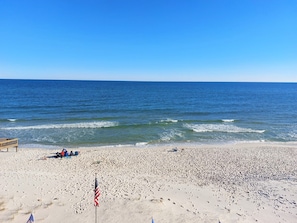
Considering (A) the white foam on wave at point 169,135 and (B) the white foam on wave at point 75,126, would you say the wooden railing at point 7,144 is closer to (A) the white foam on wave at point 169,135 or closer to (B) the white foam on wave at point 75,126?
(B) the white foam on wave at point 75,126

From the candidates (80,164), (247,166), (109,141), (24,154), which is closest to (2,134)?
(24,154)

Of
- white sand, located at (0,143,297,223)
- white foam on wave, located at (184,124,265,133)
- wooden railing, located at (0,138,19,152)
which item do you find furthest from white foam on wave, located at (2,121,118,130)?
white foam on wave, located at (184,124,265,133)

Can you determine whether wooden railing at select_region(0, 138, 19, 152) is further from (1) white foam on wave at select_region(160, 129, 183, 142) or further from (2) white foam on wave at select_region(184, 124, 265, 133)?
(2) white foam on wave at select_region(184, 124, 265, 133)

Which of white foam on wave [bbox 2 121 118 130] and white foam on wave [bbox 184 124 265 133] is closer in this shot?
white foam on wave [bbox 184 124 265 133]

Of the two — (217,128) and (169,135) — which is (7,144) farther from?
(217,128)

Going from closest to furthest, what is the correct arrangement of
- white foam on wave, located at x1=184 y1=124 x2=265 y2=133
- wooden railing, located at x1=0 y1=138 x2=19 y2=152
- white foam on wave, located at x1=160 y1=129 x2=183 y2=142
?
wooden railing, located at x1=0 y1=138 x2=19 y2=152 → white foam on wave, located at x1=160 y1=129 x2=183 y2=142 → white foam on wave, located at x1=184 y1=124 x2=265 y2=133

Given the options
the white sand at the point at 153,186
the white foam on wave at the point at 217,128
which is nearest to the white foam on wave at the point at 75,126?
the white sand at the point at 153,186

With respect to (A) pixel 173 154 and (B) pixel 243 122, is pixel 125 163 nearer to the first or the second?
(A) pixel 173 154

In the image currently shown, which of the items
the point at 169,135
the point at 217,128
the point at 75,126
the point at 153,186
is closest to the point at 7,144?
the point at 75,126
